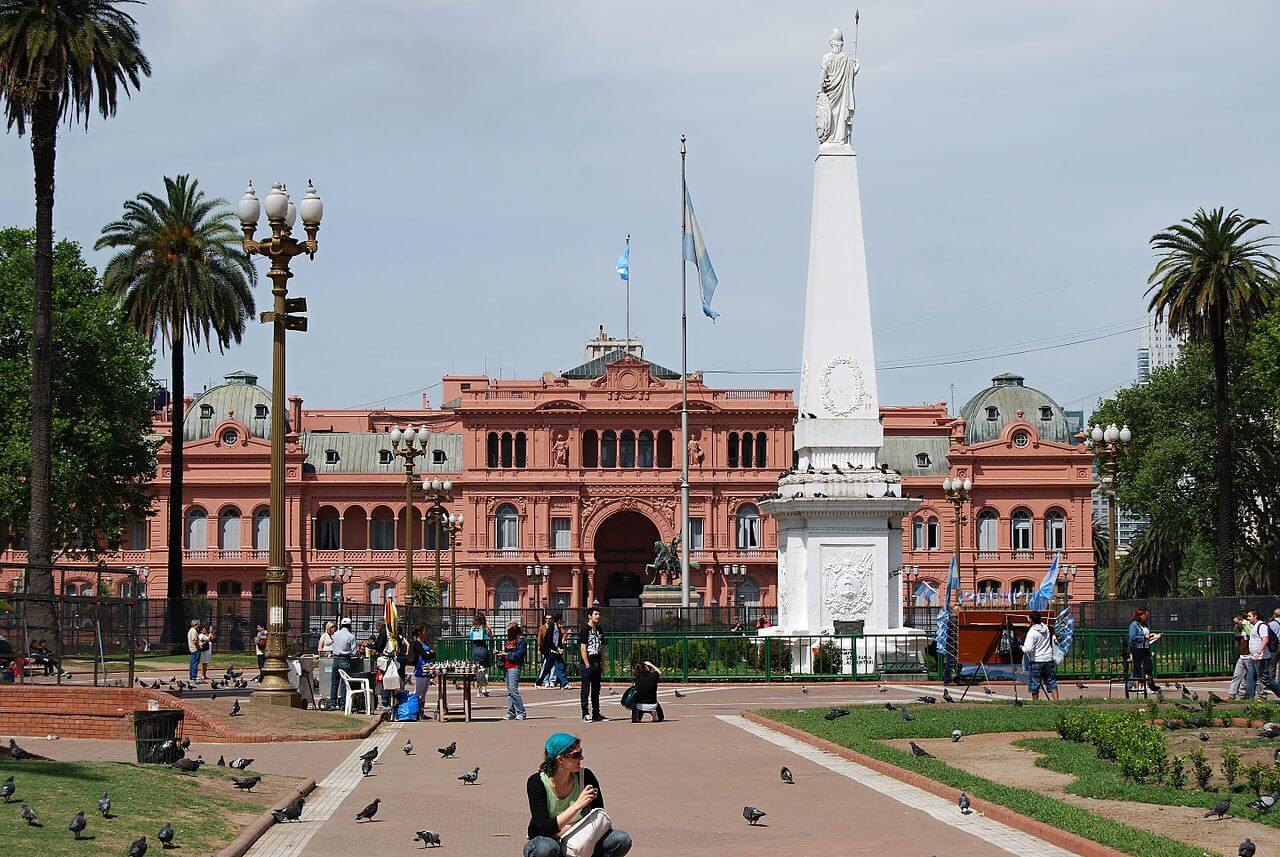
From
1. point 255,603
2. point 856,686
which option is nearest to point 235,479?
point 255,603

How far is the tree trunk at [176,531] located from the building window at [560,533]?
37226 mm

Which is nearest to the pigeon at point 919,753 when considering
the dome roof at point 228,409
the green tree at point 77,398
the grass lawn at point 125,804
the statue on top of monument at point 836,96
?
the grass lawn at point 125,804

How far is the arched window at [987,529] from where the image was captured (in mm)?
92688

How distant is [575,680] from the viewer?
36.4 metres

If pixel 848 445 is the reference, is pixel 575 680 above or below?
below

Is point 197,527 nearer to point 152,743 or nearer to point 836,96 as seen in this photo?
point 836,96

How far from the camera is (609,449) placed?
91.4 m

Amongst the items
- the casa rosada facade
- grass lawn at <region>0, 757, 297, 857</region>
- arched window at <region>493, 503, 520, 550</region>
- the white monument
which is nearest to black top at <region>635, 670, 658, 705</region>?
grass lawn at <region>0, 757, 297, 857</region>

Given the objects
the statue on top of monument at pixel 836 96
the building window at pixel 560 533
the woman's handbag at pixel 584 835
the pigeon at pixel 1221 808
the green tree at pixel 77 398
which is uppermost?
the statue on top of monument at pixel 836 96

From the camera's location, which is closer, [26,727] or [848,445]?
[26,727]

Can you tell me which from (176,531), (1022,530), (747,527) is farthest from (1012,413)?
(176,531)

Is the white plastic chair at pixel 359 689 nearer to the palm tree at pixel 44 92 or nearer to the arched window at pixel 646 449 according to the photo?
the palm tree at pixel 44 92

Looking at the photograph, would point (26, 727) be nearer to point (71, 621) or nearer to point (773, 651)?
point (71, 621)

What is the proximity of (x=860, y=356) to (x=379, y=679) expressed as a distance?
40.4 feet
